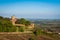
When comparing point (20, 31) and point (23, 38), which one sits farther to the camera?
point (20, 31)

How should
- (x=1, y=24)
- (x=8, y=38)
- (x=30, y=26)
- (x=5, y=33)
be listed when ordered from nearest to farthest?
(x=8, y=38)
(x=5, y=33)
(x=1, y=24)
(x=30, y=26)

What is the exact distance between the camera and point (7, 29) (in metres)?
19.2

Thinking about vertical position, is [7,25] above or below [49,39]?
above

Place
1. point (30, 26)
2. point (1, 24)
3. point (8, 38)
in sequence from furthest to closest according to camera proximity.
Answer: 1. point (30, 26)
2. point (1, 24)
3. point (8, 38)

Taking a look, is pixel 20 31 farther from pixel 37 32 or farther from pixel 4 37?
pixel 4 37

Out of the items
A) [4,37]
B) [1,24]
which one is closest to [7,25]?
[1,24]

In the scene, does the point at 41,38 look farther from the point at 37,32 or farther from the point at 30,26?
the point at 30,26

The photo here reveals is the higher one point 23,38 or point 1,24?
point 1,24

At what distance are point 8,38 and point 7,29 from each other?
2.69 m

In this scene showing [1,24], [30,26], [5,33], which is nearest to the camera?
[5,33]

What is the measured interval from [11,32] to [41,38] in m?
3.41

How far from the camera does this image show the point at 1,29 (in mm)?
19125

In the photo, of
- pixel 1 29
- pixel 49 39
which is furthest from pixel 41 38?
pixel 1 29

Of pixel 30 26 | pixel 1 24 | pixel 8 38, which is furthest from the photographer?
pixel 30 26
